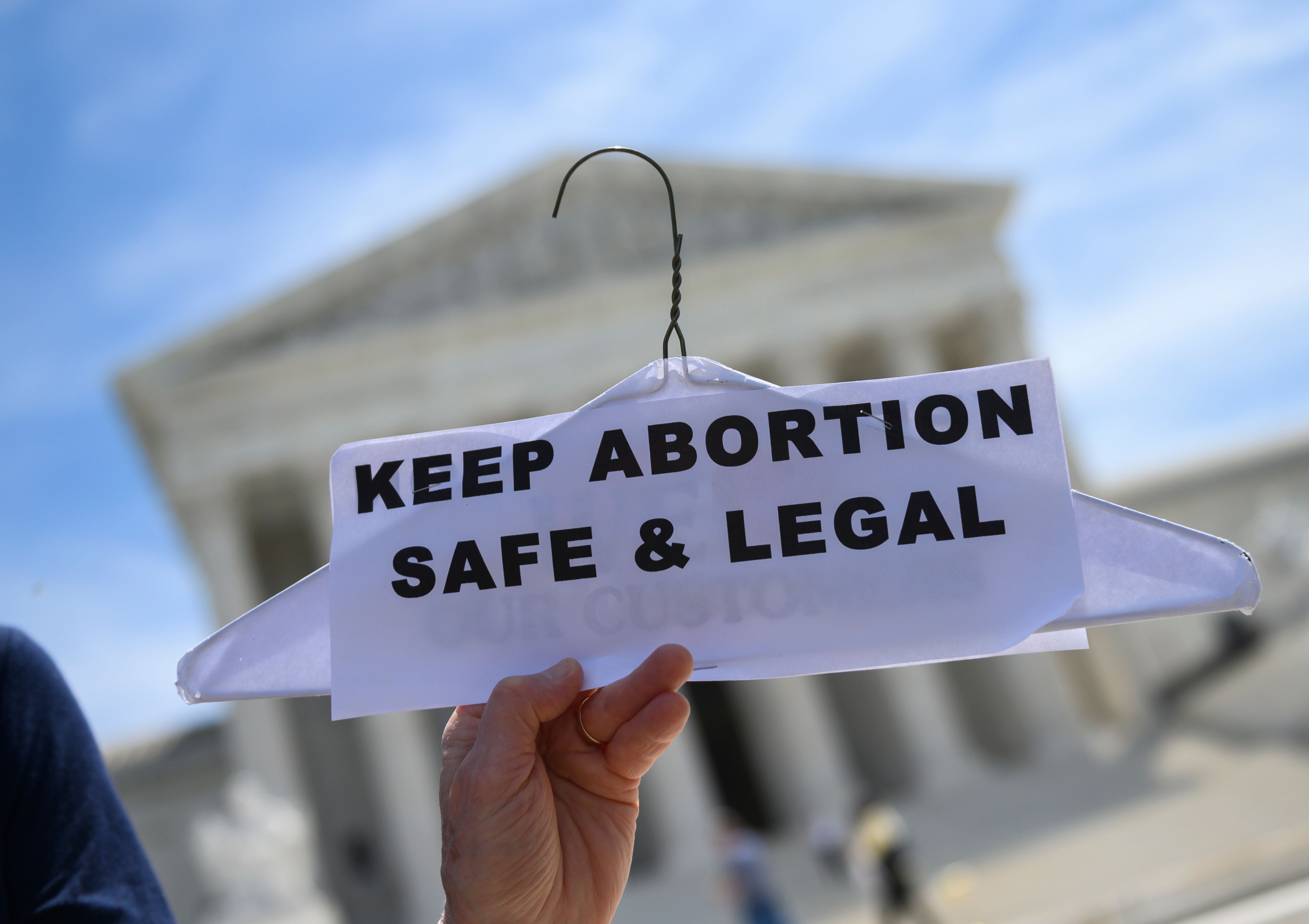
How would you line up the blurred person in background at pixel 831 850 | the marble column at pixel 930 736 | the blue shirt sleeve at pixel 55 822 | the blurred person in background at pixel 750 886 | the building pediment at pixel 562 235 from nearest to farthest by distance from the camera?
the blue shirt sleeve at pixel 55 822 < the blurred person in background at pixel 750 886 < the blurred person in background at pixel 831 850 < the marble column at pixel 930 736 < the building pediment at pixel 562 235

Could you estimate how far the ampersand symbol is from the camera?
2.11m

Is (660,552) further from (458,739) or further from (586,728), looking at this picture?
(458,739)

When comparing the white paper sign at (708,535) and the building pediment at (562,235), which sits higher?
the building pediment at (562,235)

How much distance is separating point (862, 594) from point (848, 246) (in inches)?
1124

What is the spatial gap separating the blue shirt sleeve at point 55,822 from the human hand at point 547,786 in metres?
0.59

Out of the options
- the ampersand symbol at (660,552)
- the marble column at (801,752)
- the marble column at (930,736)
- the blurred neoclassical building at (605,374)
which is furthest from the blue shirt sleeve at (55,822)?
the marble column at (930,736)

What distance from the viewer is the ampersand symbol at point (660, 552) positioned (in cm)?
211

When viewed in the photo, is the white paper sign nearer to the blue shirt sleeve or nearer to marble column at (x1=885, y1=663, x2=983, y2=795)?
the blue shirt sleeve

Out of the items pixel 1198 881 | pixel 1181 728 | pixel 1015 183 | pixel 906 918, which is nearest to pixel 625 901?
pixel 906 918

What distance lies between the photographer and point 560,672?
2.04m

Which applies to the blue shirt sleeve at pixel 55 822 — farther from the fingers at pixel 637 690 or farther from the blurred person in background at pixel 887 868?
the blurred person in background at pixel 887 868

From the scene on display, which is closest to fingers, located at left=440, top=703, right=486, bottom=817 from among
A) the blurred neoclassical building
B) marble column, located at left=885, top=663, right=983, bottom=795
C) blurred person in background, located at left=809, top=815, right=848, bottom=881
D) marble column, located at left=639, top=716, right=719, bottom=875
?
blurred person in background, located at left=809, top=815, right=848, bottom=881

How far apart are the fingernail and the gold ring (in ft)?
0.32

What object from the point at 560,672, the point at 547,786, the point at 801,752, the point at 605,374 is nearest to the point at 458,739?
the point at 547,786
